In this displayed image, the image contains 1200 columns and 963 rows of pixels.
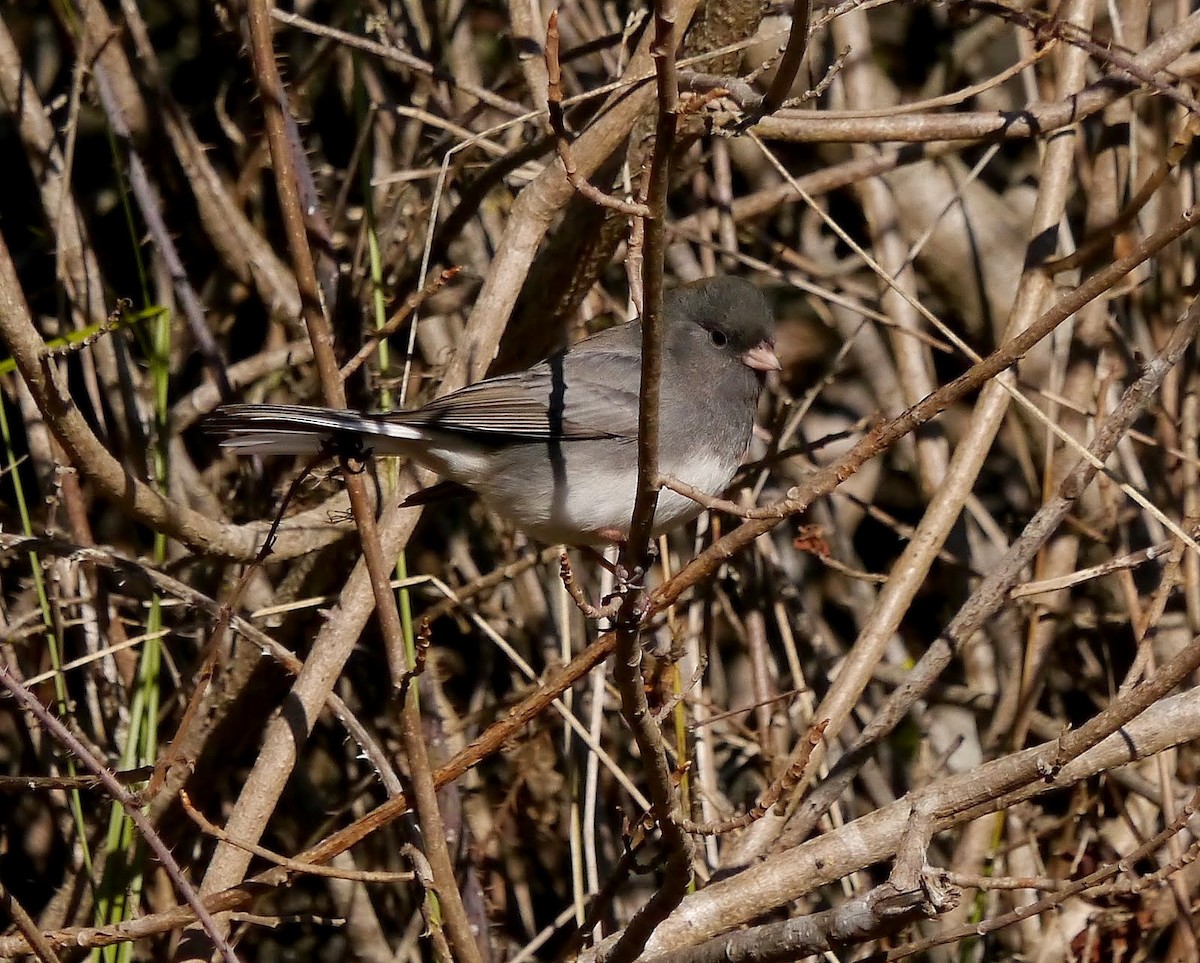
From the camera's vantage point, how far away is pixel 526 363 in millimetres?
3740

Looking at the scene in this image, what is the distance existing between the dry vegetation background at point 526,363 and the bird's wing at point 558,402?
0.18m

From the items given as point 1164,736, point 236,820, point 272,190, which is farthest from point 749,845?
point 272,190

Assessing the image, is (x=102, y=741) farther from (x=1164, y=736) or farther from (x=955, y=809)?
(x=1164, y=736)

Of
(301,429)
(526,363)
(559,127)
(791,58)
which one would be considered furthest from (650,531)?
(526,363)

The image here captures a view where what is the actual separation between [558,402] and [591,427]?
9cm

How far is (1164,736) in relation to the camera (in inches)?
102

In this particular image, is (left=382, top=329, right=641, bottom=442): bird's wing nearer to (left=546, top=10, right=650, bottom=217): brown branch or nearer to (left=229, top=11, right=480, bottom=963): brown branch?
(left=229, top=11, right=480, bottom=963): brown branch

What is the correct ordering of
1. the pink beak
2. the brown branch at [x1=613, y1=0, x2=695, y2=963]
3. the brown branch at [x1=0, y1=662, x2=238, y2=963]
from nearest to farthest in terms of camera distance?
the brown branch at [x1=613, y1=0, x2=695, y2=963] → the brown branch at [x1=0, y1=662, x2=238, y2=963] → the pink beak

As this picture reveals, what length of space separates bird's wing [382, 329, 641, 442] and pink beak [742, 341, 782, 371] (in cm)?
27

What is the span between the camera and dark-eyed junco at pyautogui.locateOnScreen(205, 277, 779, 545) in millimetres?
2969

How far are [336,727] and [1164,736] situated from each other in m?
2.32

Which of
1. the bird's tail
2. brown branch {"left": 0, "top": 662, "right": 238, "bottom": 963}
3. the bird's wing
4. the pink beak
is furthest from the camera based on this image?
the pink beak

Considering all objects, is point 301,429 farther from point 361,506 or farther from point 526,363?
point 526,363

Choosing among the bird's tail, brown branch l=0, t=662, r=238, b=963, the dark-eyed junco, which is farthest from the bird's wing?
brown branch l=0, t=662, r=238, b=963
